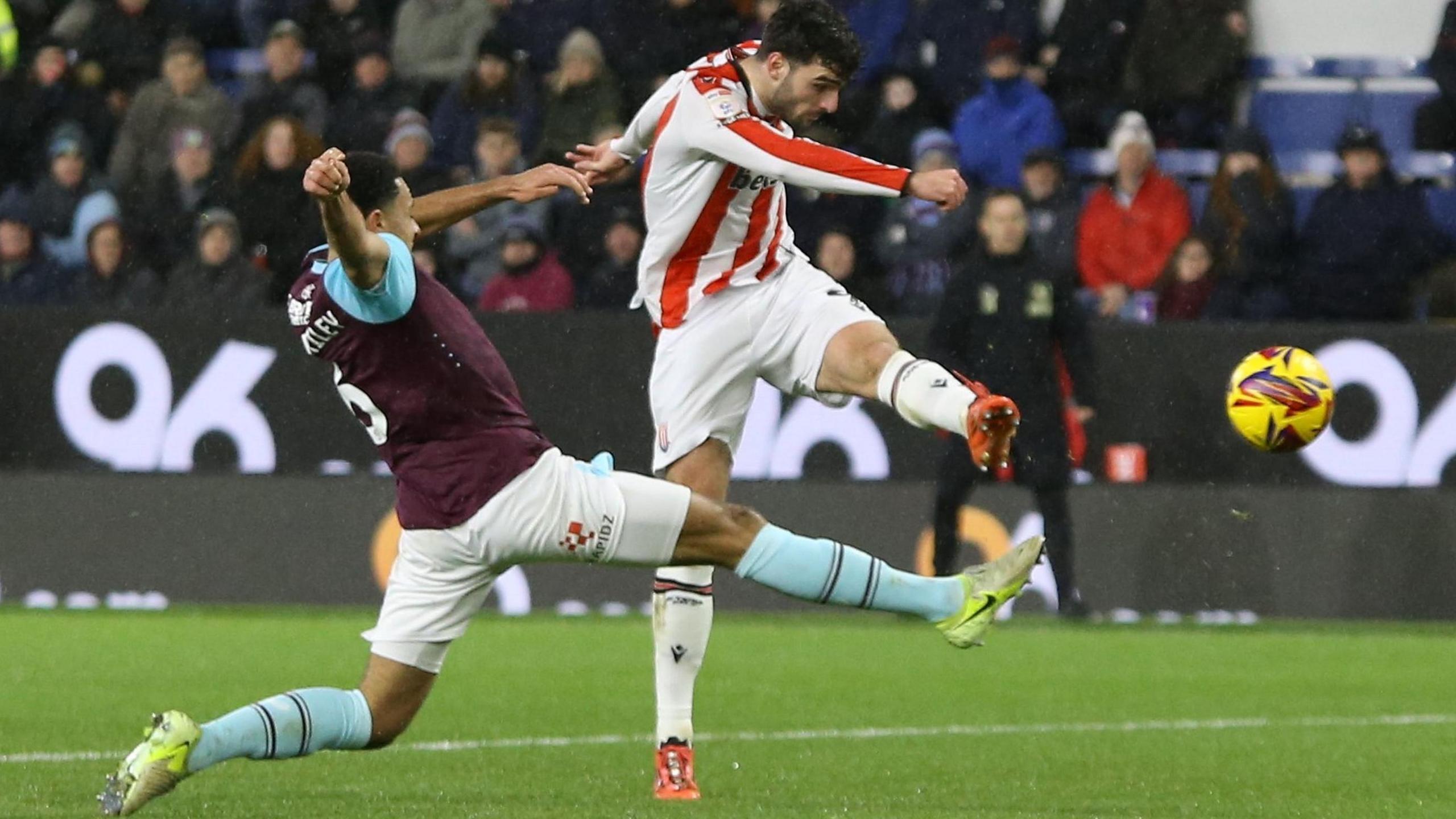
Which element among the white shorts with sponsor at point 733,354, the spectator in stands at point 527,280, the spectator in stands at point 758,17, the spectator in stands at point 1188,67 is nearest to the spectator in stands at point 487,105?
the spectator in stands at point 527,280

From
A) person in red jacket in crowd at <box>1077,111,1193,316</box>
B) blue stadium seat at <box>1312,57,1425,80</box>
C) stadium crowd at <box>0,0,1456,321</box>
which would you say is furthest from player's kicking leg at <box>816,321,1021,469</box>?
blue stadium seat at <box>1312,57,1425,80</box>

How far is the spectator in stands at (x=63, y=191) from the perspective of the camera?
667 inches

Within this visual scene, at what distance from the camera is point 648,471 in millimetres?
14539

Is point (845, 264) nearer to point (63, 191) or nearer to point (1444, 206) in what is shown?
point (1444, 206)

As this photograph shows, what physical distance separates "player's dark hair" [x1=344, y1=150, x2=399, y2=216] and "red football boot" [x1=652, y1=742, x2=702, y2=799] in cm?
186

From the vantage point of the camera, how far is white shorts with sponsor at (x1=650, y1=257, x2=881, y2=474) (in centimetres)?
788

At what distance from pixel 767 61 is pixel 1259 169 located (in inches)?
316

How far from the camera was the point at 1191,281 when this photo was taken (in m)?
14.9

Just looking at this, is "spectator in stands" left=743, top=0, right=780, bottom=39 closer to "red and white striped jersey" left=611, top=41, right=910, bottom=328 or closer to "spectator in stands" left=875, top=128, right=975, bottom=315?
"spectator in stands" left=875, top=128, right=975, bottom=315

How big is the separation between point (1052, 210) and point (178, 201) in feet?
18.8

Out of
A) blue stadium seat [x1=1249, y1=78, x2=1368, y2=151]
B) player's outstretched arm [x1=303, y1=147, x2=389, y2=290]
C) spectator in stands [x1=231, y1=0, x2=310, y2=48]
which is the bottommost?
player's outstretched arm [x1=303, y1=147, x2=389, y2=290]

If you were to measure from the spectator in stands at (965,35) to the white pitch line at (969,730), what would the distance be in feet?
24.0

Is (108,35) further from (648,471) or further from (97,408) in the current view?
(648,471)

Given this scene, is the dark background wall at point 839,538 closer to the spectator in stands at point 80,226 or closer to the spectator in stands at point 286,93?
the spectator in stands at point 80,226
